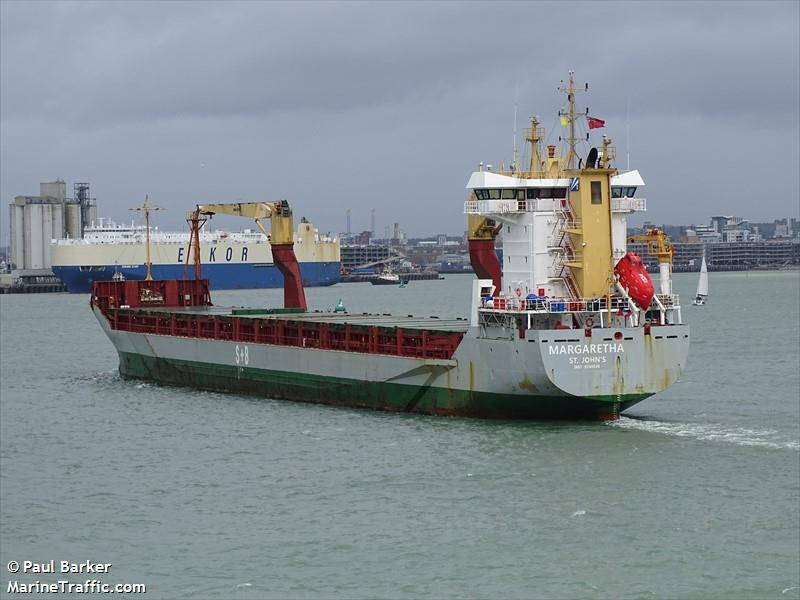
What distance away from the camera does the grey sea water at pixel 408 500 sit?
711 inches

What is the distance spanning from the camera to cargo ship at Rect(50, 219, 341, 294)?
398 ft

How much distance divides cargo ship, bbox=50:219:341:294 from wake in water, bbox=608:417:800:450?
94.0m

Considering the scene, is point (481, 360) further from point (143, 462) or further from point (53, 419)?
point (53, 419)

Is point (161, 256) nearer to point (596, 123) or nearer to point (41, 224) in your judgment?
point (41, 224)

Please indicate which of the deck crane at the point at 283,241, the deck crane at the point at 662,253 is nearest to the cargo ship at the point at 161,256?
the deck crane at the point at 283,241

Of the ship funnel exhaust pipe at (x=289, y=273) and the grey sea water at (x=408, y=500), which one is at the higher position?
the ship funnel exhaust pipe at (x=289, y=273)

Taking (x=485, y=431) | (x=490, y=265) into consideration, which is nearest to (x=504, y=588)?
(x=485, y=431)

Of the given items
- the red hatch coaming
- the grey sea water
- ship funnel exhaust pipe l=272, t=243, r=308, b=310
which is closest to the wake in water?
the grey sea water

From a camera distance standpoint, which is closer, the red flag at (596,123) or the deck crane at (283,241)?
the red flag at (596,123)

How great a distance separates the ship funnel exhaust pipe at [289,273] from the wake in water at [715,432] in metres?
20.9

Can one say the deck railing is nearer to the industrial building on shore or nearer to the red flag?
the red flag

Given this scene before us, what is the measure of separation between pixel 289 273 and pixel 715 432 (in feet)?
76.7

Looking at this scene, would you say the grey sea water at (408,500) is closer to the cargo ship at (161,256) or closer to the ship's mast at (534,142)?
the ship's mast at (534,142)

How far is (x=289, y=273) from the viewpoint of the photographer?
48.4 meters
